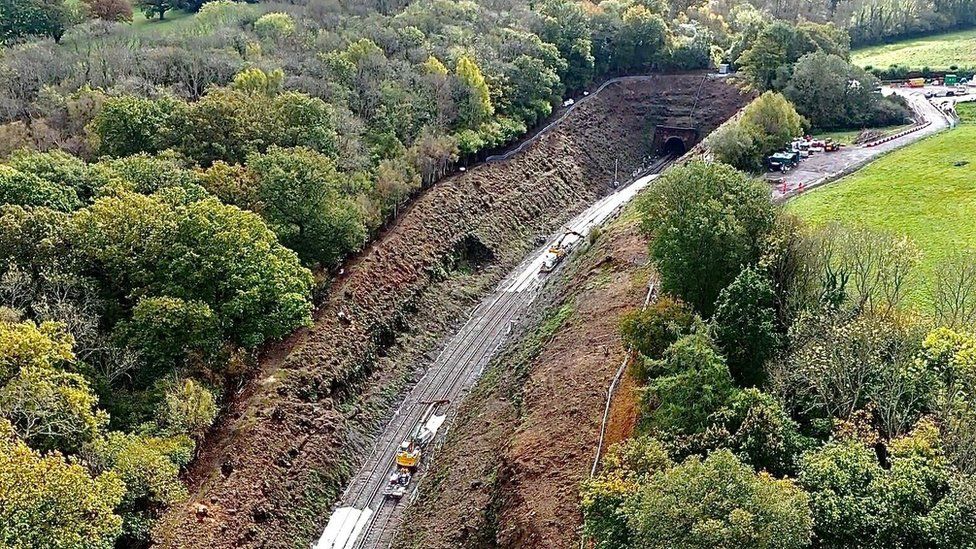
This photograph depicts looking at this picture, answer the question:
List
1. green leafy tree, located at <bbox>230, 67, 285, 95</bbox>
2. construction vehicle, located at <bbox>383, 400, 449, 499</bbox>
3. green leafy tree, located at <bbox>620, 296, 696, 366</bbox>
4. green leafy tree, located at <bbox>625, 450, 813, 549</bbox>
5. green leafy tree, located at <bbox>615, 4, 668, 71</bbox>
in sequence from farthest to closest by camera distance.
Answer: green leafy tree, located at <bbox>615, 4, 668, 71</bbox>
green leafy tree, located at <bbox>230, 67, 285, 95</bbox>
construction vehicle, located at <bbox>383, 400, 449, 499</bbox>
green leafy tree, located at <bbox>620, 296, 696, 366</bbox>
green leafy tree, located at <bbox>625, 450, 813, 549</bbox>

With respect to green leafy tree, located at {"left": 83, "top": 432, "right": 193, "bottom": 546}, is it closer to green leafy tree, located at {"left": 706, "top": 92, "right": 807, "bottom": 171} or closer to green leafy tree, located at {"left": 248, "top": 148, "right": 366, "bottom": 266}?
green leafy tree, located at {"left": 248, "top": 148, "right": 366, "bottom": 266}

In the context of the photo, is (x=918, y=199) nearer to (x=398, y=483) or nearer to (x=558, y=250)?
(x=558, y=250)

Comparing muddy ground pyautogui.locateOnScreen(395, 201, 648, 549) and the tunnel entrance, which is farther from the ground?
the tunnel entrance

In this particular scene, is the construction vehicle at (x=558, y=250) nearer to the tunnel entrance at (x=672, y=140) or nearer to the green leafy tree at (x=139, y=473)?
the tunnel entrance at (x=672, y=140)

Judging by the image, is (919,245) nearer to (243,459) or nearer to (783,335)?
(783,335)

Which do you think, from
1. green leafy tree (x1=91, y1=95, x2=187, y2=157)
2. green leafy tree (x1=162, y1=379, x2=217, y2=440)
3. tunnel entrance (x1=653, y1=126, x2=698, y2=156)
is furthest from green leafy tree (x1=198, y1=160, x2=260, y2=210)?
tunnel entrance (x1=653, y1=126, x2=698, y2=156)

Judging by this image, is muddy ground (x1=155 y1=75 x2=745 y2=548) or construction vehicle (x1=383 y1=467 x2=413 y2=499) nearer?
muddy ground (x1=155 y1=75 x2=745 y2=548)
